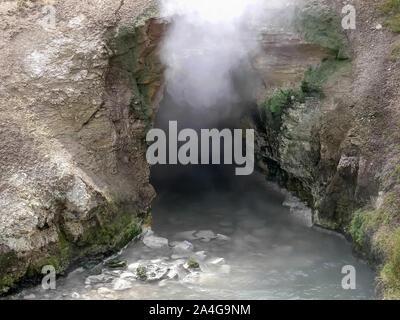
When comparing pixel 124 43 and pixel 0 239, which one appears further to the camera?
pixel 124 43

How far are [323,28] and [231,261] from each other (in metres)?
6.63

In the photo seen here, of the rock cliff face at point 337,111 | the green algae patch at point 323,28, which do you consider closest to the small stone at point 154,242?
the rock cliff face at point 337,111

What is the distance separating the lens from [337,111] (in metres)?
13.9

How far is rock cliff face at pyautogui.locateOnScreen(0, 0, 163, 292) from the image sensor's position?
11.5m

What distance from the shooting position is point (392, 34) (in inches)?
549

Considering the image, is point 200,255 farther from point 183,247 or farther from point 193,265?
point 193,265

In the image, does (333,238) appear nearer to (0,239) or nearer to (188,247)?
(188,247)

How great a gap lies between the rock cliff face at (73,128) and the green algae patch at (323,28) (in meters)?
3.90

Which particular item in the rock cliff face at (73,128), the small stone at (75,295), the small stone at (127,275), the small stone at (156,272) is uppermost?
the rock cliff face at (73,128)

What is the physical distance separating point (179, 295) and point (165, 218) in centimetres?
484

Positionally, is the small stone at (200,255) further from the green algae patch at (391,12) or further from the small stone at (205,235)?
the green algae patch at (391,12)

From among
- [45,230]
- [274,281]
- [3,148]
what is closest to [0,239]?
[45,230]

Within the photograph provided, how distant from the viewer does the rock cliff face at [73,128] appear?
11523 millimetres

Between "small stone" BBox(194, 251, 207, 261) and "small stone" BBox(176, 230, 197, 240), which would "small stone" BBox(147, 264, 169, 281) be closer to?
"small stone" BBox(194, 251, 207, 261)
